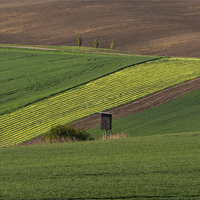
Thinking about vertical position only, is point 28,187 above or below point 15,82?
above

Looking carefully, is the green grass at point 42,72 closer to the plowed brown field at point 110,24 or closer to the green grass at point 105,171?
the green grass at point 105,171

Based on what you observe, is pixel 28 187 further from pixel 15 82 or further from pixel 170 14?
pixel 170 14

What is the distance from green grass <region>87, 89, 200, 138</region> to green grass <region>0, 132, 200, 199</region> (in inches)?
255

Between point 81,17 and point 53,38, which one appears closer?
point 53,38

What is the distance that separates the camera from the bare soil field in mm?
59991

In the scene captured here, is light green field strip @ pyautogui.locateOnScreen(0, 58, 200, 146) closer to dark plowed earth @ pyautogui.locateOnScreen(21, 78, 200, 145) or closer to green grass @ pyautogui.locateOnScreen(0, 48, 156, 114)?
dark plowed earth @ pyautogui.locateOnScreen(21, 78, 200, 145)

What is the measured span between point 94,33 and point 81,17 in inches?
459

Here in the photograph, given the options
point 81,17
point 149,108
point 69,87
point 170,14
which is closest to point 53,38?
point 81,17

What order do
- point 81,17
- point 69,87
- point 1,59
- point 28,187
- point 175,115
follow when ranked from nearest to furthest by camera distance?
point 28,187
point 175,115
point 69,87
point 1,59
point 81,17

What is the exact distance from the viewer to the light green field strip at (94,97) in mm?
22766

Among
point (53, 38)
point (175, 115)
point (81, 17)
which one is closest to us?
point (175, 115)

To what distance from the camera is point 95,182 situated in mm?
8945

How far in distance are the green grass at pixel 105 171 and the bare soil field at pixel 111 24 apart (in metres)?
41.3

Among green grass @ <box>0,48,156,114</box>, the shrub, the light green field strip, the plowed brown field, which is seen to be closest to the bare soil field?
the plowed brown field
